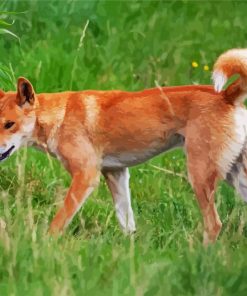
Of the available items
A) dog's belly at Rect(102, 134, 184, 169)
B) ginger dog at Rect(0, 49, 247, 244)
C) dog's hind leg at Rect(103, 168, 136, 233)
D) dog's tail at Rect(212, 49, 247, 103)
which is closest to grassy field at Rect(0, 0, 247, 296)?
dog's hind leg at Rect(103, 168, 136, 233)

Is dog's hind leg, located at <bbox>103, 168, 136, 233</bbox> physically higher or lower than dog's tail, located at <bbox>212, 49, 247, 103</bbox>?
lower

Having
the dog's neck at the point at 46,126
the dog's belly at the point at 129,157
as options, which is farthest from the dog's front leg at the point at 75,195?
the dog's neck at the point at 46,126

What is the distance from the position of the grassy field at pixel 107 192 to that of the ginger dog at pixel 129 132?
0.18 meters

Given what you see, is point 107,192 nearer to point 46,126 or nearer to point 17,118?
point 46,126

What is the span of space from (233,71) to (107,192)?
1.67 metres

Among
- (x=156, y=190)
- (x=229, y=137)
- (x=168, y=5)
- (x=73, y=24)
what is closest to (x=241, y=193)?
(x=229, y=137)

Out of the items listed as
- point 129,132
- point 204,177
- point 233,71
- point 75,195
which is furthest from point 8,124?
point 233,71

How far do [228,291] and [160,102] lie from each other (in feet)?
7.04

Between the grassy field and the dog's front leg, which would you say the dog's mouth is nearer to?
the grassy field

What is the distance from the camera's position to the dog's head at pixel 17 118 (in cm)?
712

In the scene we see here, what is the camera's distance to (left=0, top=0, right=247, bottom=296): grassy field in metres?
5.31

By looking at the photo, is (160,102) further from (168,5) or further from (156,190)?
(168,5)

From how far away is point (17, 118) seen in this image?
23.6 ft

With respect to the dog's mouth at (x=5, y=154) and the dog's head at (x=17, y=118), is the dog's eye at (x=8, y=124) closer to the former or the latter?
the dog's head at (x=17, y=118)
